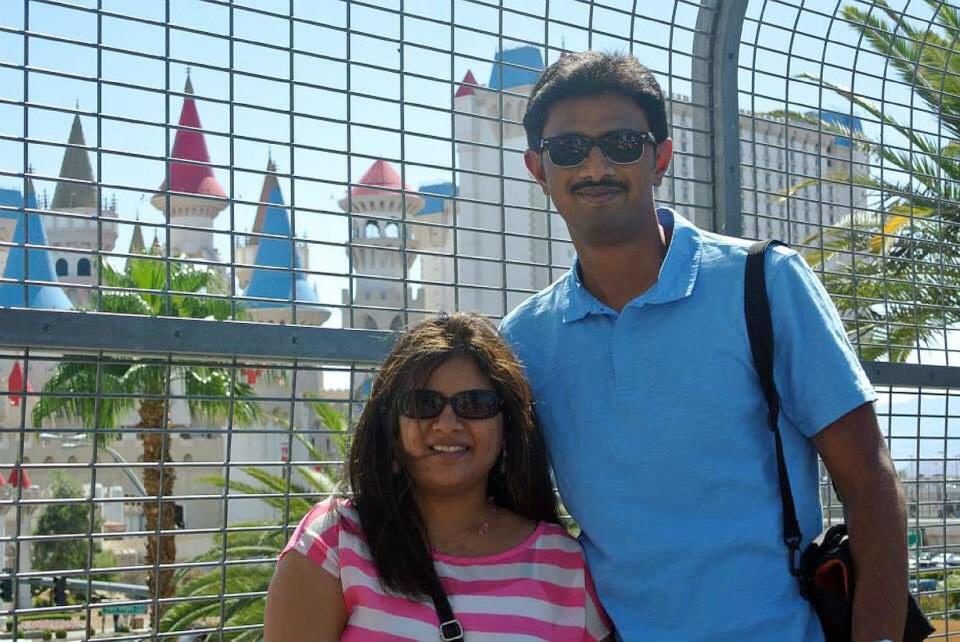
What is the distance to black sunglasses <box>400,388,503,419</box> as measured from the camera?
2180 millimetres

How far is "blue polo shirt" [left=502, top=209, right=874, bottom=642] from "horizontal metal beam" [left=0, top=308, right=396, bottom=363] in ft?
2.64

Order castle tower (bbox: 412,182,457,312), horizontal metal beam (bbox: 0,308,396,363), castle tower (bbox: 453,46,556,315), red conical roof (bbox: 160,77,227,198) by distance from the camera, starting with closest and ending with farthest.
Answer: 1. horizontal metal beam (bbox: 0,308,396,363)
2. red conical roof (bbox: 160,77,227,198)
3. castle tower (bbox: 412,182,457,312)
4. castle tower (bbox: 453,46,556,315)

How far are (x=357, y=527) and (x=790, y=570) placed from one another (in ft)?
2.52

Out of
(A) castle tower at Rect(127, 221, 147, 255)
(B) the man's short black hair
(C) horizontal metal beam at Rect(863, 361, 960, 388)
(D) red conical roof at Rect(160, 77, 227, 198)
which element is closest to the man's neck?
(B) the man's short black hair

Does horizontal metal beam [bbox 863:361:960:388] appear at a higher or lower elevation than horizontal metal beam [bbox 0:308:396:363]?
lower

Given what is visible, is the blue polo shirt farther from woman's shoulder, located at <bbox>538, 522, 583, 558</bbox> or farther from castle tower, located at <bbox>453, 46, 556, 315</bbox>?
castle tower, located at <bbox>453, 46, 556, 315</bbox>

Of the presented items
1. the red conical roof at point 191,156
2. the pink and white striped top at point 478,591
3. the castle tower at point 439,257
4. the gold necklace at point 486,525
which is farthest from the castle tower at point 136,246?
the gold necklace at point 486,525

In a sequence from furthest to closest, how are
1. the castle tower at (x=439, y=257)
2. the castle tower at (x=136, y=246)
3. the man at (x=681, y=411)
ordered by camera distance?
1. the castle tower at (x=439, y=257)
2. the castle tower at (x=136, y=246)
3. the man at (x=681, y=411)

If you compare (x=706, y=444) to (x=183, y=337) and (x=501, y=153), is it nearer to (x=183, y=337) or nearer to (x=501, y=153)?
(x=183, y=337)

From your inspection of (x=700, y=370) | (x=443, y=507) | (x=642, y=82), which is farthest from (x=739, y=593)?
(x=642, y=82)

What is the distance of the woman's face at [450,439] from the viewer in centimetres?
218

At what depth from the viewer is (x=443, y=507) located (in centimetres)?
227

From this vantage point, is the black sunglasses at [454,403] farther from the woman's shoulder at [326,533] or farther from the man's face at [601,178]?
the man's face at [601,178]

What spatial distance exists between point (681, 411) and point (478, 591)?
0.48m
